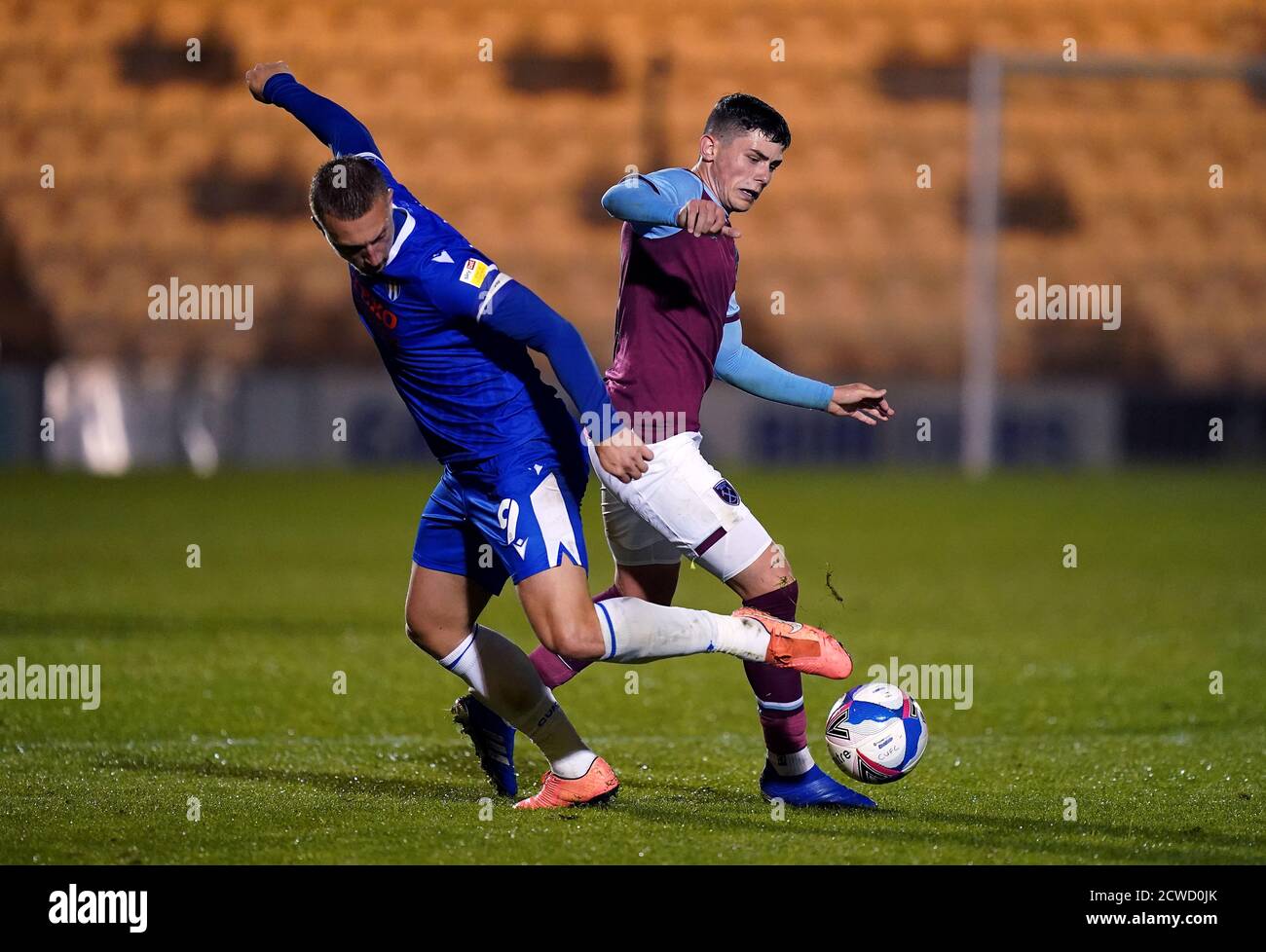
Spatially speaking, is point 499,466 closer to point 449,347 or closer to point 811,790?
point 449,347

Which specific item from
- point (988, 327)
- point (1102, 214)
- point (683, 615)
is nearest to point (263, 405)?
point (988, 327)

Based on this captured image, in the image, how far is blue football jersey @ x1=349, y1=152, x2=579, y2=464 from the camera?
4352mm

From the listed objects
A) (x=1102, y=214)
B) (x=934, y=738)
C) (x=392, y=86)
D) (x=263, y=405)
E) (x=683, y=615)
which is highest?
(x=392, y=86)

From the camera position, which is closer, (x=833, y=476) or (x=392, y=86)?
(x=833, y=476)

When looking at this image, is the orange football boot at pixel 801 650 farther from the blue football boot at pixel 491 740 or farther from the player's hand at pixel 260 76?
the player's hand at pixel 260 76

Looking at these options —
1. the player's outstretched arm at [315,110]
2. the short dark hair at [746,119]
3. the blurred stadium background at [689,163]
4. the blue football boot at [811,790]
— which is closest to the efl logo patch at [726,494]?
the blue football boot at [811,790]

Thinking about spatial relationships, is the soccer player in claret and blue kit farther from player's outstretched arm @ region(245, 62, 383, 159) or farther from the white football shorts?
player's outstretched arm @ region(245, 62, 383, 159)

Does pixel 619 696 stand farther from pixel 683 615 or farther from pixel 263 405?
pixel 263 405

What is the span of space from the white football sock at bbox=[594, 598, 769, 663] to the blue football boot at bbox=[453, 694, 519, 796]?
2.17 feet

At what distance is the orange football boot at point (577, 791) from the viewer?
476 centimetres

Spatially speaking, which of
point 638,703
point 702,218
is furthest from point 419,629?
point 638,703

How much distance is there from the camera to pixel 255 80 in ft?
17.1

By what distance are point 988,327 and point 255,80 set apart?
49.2 ft

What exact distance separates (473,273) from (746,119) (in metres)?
0.92
